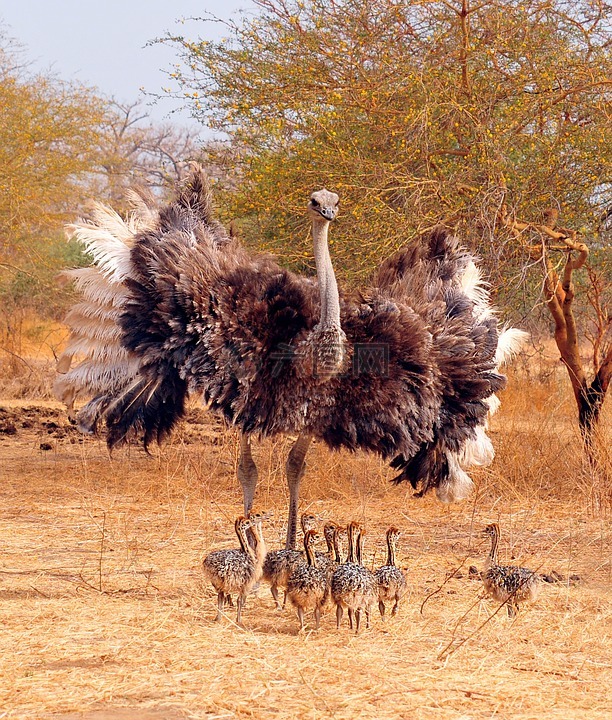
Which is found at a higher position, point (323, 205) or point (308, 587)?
point (323, 205)

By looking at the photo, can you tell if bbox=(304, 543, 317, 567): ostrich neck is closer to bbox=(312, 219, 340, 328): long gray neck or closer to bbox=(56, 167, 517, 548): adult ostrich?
bbox=(56, 167, 517, 548): adult ostrich

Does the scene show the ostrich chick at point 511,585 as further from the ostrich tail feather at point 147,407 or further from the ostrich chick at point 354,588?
the ostrich tail feather at point 147,407

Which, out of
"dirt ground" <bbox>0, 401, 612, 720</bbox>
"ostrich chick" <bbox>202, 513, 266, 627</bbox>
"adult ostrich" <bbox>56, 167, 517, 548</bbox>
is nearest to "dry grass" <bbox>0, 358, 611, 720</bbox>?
"dirt ground" <bbox>0, 401, 612, 720</bbox>

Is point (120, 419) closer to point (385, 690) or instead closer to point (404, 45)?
point (385, 690)

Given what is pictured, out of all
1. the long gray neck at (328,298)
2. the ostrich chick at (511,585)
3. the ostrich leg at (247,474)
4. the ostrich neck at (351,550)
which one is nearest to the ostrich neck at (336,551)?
the ostrich neck at (351,550)

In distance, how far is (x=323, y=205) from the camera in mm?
4938

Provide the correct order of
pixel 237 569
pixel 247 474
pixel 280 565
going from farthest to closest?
1. pixel 247 474
2. pixel 280 565
3. pixel 237 569

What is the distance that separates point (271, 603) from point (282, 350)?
1.17 m

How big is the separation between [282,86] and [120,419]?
331cm

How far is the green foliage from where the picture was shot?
677 cm

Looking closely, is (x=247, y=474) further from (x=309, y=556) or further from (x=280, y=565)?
(x=309, y=556)

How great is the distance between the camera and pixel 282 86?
7.55 m

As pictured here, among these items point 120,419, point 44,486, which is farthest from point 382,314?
point 44,486

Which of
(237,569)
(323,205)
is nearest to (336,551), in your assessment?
(237,569)
